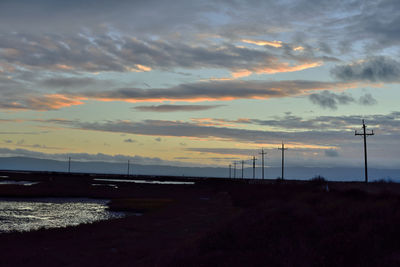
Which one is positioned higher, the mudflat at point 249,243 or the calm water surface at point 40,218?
the mudflat at point 249,243

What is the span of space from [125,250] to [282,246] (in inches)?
338

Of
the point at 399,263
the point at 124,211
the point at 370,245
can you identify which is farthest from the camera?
the point at 124,211

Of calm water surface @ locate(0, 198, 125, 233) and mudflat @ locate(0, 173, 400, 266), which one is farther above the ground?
mudflat @ locate(0, 173, 400, 266)

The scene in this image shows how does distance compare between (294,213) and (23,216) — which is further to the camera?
(23,216)

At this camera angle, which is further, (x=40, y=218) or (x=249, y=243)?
(x=40, y=218)

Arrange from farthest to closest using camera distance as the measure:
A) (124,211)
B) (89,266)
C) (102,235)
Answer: (124,211) < (102,235) < (89,266)

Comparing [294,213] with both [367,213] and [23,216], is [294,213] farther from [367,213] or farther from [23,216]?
[23,216]

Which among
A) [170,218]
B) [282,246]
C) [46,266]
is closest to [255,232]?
[282,246]

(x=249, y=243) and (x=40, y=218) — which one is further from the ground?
(x=249, y=243)

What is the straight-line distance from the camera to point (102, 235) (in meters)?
23.8

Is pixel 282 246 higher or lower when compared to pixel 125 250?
higher

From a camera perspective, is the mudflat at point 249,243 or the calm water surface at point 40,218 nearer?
the mudflat at point 249,243

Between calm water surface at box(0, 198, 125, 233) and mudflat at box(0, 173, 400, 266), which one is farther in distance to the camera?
calm water surface at box(0, 198, 125, 233)

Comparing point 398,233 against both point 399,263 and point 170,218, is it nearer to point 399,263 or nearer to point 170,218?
point 399,263
